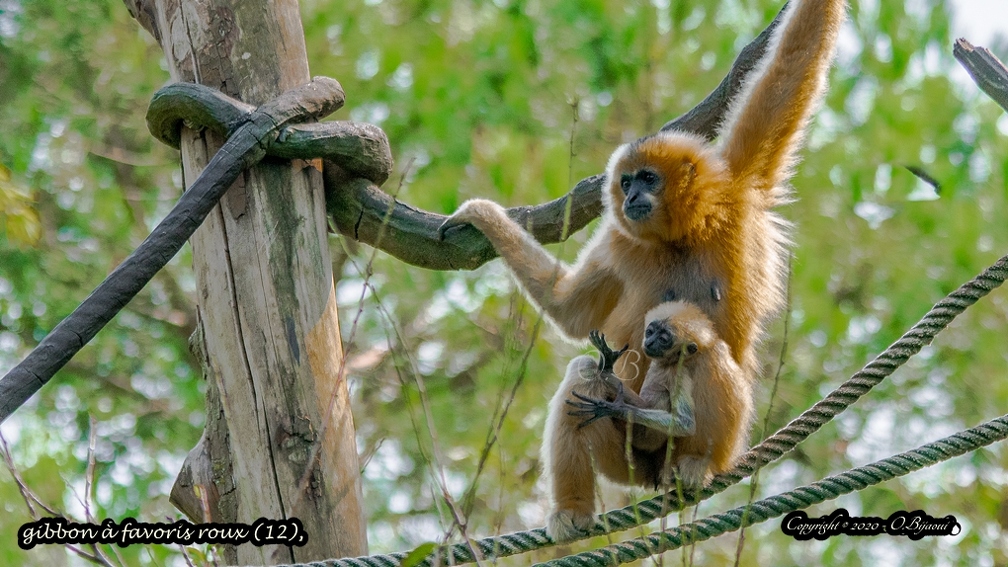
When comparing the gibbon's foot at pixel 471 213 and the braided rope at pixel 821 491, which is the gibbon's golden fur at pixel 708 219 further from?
the braided rope at pixel 821 491

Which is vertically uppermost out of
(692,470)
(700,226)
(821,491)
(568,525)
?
(700,226)

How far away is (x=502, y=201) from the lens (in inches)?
381

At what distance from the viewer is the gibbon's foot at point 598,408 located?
4.08 metres

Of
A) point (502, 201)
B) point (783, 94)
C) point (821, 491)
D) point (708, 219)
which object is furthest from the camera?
point (502, 201)

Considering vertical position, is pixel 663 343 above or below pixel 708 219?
below

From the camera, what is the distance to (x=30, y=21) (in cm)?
1058

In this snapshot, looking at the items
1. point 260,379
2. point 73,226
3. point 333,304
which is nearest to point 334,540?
point 260,379

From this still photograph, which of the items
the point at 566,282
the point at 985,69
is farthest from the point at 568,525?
the point at 985,69

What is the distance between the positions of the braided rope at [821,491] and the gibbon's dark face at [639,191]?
5.49ft

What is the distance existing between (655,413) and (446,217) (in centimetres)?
143

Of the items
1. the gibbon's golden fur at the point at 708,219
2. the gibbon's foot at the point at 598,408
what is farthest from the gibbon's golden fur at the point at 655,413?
the gibbon's golden fur at the point at 708,219

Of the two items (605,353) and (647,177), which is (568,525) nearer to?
(605,353)

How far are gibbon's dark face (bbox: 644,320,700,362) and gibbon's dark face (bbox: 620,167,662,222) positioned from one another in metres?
0.73

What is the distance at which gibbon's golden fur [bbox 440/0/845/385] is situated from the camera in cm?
454
